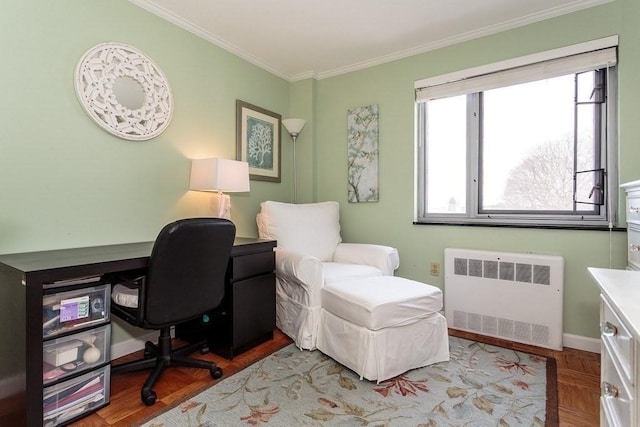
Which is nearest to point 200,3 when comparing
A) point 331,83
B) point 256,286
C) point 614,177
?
point 331,83

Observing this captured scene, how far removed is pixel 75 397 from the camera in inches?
56.7

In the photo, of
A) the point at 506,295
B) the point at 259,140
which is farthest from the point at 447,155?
the point at 259,140

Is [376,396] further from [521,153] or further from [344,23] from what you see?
[344,23]

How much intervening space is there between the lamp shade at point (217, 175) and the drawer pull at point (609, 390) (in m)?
2.04

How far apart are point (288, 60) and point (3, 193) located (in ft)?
7.37

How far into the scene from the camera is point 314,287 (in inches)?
83.7

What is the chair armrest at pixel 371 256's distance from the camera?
2.52 metres

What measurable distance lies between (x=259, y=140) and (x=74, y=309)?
6.36ft

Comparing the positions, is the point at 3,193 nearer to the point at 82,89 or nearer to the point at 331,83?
the point at 82,89

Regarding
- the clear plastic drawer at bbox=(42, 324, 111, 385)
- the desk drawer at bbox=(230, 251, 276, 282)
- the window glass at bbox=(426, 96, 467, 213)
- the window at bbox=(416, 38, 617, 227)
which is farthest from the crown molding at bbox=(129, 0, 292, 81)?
the clear plastic drawer at bbox=(42, 324, 111, 385)

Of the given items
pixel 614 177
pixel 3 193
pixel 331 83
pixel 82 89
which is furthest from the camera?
pixel 331 83

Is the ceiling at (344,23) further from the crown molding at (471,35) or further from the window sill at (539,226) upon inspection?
the window sill at (539,226)

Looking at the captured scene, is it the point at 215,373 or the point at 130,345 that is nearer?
the point at 215,373

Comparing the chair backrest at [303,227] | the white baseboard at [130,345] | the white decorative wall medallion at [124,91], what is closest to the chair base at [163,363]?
the white baseboard at [130,345]
